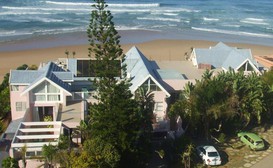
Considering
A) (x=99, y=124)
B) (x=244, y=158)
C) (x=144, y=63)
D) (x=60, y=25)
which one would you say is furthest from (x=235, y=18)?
(x=99, y=124)

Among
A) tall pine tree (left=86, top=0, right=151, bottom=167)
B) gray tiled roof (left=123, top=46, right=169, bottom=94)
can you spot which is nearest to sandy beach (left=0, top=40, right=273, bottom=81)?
gray tiled roof (left=123, top=46, right=169, bottom=94)

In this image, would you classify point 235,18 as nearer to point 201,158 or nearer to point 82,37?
point 82,37

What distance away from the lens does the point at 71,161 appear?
2155cm

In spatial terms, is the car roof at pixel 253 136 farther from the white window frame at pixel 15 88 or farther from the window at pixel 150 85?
the white window frame at pixel 15 88

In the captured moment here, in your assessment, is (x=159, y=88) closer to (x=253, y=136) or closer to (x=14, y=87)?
(x=253, y=136)

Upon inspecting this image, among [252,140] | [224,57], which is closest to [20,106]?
[252,140]

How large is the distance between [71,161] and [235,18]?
72506mm

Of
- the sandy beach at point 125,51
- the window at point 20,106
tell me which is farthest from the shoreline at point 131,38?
the window at point 20,106

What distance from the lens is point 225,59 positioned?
39375 mm

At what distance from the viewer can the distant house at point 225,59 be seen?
3647cm

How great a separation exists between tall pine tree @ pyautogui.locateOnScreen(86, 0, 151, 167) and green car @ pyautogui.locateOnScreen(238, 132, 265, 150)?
27.6 ft

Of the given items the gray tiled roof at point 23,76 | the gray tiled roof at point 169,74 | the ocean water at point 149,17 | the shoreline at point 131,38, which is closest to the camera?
the gray tiled roof at point 23,76

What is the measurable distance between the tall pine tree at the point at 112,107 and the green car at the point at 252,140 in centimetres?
840

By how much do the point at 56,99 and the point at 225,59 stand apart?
58.8 feet
